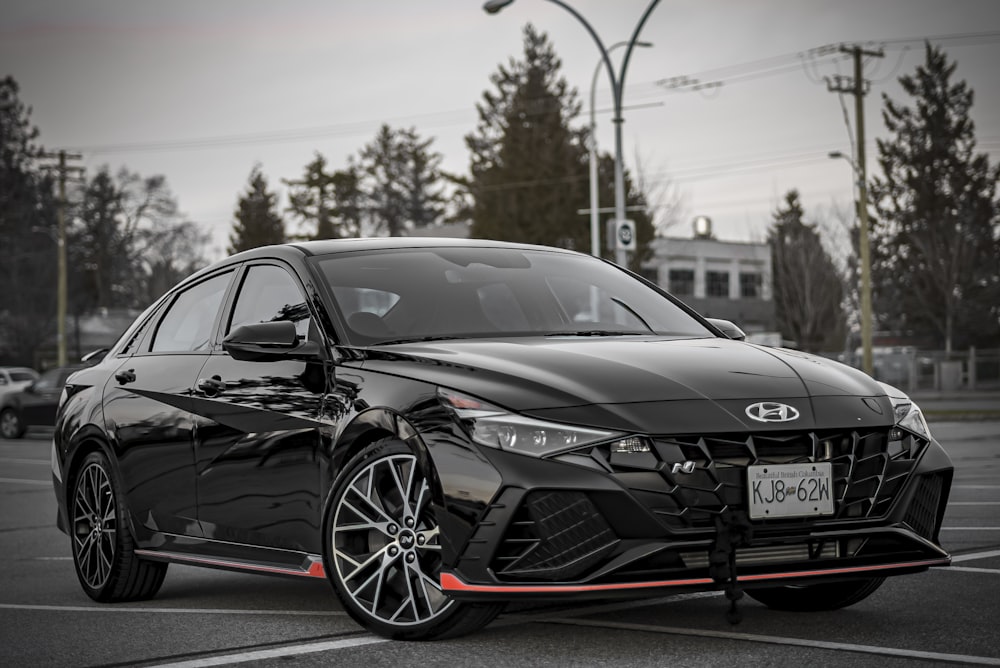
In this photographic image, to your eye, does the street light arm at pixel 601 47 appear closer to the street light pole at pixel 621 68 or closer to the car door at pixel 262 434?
the street light pole at pixel 621 68

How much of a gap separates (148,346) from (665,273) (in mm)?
75920

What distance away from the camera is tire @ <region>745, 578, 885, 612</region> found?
225 inches

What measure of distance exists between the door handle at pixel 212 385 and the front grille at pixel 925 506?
9.85 ft

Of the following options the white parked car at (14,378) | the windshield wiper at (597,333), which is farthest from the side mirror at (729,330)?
the white parked car at (14,378)

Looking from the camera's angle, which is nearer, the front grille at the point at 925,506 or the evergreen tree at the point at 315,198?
the front grille at the point at 925,506

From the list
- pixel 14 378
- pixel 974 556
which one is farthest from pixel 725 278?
pixel 974 556

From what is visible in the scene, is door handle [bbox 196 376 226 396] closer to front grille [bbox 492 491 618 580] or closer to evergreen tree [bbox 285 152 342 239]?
front grille [bbox 492 491 618 580]

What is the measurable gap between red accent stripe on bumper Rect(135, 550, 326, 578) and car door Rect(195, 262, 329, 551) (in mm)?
92

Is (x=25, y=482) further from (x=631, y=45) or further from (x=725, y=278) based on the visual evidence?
(x=725, y=278)

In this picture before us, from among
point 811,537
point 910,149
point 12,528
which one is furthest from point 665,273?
point 811,537

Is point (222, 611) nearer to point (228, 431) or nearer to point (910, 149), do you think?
point (228, 431)

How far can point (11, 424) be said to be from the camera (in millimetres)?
31000

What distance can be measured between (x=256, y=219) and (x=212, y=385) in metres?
90.6

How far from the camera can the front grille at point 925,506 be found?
509 centimetres
